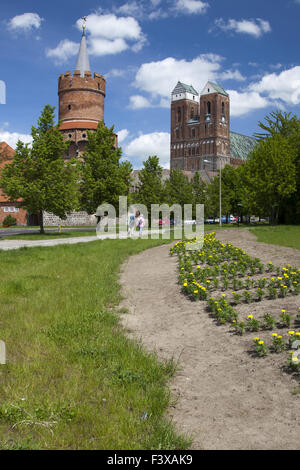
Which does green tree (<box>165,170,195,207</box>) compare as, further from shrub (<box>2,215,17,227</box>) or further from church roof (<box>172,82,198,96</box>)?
church roof (<box>172,82,198,96</box>)

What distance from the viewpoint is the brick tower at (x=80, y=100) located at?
59156 mm

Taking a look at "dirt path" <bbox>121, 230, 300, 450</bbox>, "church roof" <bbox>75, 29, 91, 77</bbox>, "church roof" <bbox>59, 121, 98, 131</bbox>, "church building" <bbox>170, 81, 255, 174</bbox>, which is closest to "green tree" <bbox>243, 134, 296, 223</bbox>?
"church roof" <bbox>59, 121, 98, 131</bbox>

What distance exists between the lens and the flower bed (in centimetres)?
502

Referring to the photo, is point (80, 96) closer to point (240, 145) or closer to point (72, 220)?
point (72, 220)

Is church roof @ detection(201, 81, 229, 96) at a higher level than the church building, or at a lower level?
higher

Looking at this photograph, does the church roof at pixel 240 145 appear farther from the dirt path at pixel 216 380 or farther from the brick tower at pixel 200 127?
the dirt path at pixel 216 380

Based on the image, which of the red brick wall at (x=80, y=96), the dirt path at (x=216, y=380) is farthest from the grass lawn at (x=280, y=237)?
the red brick wall at (x=80, y=96)

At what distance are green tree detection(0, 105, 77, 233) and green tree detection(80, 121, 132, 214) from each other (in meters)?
6.11

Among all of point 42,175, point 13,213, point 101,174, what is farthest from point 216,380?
point 13,213

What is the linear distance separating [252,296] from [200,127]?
477 ft

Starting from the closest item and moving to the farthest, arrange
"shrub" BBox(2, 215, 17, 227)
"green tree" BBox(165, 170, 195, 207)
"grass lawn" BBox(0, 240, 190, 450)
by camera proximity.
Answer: "grass lawn" BBox(0, 240, 190, 450) < "shrub" BBox(2, 215, 17, 227) < "green tree" BBox(165, 170, 195, 207)

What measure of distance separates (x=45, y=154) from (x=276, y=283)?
71.9 feet

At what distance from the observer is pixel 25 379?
4.02m

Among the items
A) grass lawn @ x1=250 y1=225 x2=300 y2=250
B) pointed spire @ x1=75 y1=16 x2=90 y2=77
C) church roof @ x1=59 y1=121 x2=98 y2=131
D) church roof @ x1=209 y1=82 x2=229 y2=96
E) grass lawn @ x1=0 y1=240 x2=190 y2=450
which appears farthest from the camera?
church roof @ x1=209 y1=82 x2=229 y2=96
